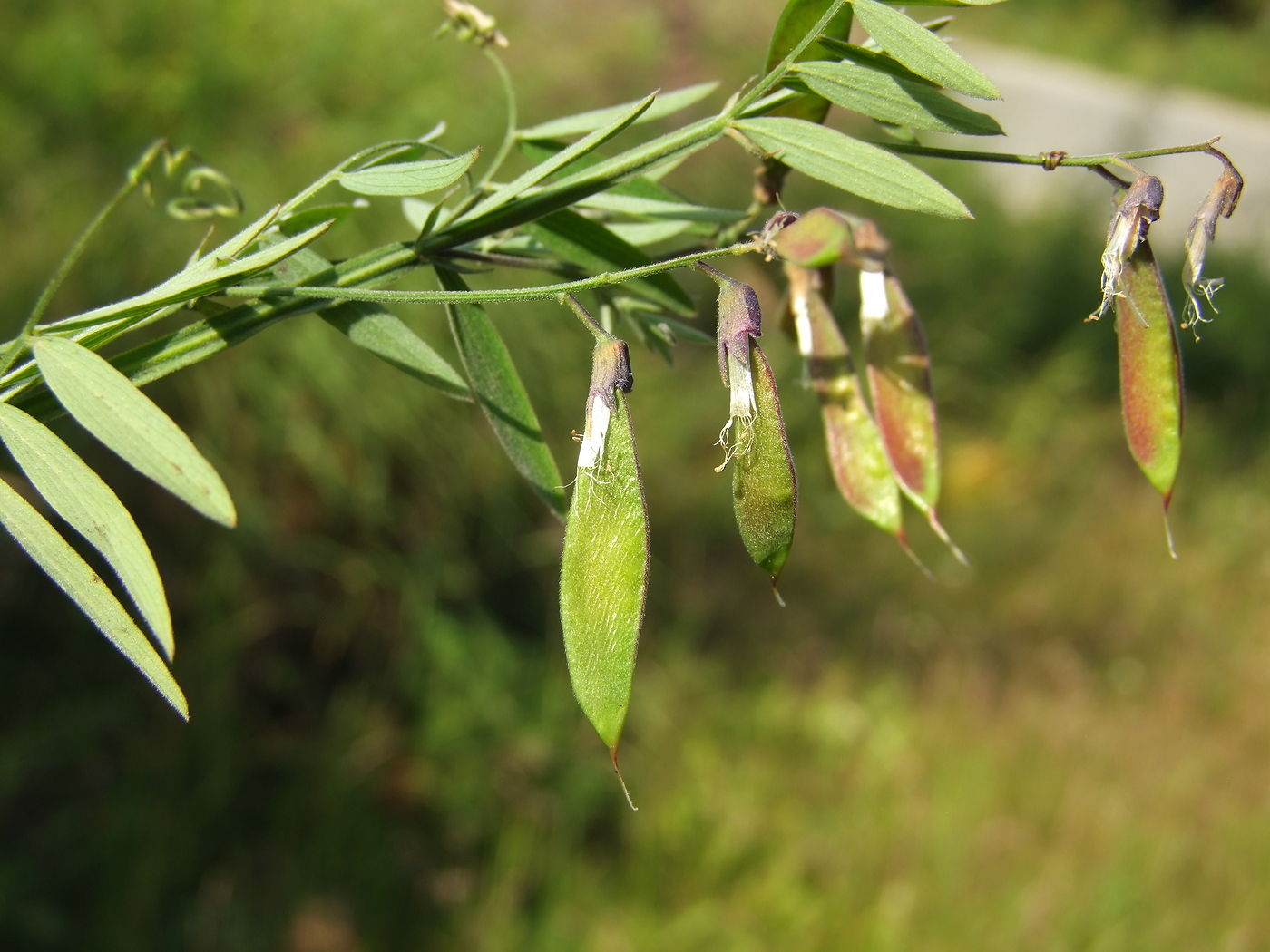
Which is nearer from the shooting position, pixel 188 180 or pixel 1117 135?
pixel 188 180

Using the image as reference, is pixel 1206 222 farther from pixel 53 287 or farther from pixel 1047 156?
pixel 53 287

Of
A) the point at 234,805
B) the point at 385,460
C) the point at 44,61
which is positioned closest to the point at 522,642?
the point at 385,460

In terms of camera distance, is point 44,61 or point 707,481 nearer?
point 44,61

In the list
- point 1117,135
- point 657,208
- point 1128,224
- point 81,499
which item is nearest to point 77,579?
point 81,499

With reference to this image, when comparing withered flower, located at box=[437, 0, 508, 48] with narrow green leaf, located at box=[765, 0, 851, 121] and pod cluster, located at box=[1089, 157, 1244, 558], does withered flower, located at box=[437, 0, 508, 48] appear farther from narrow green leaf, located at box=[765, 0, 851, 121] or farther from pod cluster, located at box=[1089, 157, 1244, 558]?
pod cluster, located at box=[1089, 157, 1244, 558]

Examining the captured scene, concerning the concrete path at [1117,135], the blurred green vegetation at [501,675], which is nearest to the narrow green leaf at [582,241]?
the blurred green vegetation at [501,675]

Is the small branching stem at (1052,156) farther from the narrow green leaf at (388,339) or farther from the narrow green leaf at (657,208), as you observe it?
the narrow green leaf at (388,339)

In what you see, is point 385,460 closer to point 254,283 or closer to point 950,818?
point 950,818
